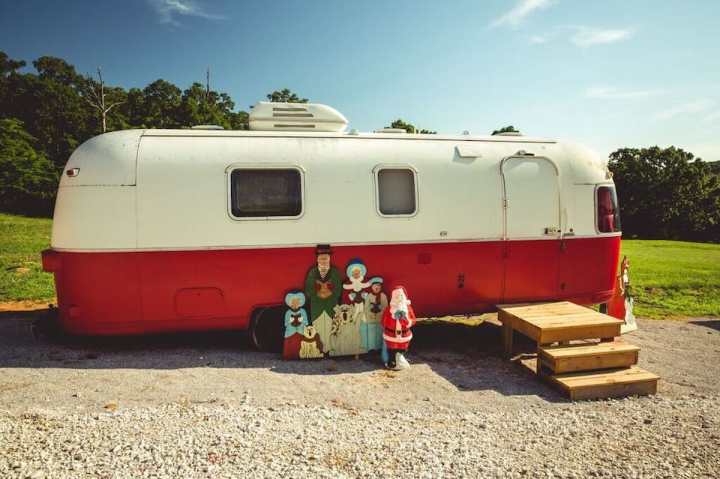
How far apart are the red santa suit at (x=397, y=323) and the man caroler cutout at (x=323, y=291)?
80 cm

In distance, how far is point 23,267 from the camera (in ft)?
37.3

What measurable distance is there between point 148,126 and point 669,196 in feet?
161

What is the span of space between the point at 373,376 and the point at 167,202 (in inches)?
139

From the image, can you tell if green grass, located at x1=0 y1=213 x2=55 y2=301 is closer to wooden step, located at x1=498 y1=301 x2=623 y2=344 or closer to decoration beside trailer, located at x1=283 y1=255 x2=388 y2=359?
decoration beside trailer, located at x1=283 y1=255 x2=388 y2=359

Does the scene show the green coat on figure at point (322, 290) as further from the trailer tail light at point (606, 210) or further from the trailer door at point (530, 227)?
the trailer tail light at point (606, 210)

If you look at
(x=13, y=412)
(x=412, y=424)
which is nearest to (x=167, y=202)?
(x=13, y=412)

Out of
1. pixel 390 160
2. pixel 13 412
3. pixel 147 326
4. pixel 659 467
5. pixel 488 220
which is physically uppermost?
pixel 390 160

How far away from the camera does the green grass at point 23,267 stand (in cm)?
915

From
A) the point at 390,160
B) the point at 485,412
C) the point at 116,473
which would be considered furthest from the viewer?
the point at 390,160

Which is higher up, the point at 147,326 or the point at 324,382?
the point at 147,326

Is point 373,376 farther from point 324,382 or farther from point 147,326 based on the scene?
point 147,326

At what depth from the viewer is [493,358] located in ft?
20.5

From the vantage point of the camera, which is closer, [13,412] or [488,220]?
[13,412]

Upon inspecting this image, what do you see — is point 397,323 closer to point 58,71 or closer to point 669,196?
point 669,196
